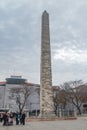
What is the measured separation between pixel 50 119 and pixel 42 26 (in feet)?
Answer: 41.9

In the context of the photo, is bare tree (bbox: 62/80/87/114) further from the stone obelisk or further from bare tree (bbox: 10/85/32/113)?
the stone obelisk

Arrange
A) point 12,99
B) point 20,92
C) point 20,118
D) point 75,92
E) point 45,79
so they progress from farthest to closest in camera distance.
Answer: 1. point 12,99
2. point 20,92
3. point 75,92
4. point 45,79
5. point 20,118

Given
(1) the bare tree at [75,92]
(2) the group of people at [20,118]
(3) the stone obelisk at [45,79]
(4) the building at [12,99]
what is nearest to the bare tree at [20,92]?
(4) the building at [12,99]

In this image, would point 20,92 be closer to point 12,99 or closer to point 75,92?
point 12,99

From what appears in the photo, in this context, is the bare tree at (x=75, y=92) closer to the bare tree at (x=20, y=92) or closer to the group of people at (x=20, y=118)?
the bare tree at (x=20, y=92)

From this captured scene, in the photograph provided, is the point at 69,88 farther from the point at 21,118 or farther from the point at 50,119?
the point at 21,118

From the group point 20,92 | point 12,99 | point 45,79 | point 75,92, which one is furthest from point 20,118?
point 12,99

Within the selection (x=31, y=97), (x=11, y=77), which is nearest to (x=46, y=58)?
(x=31, y=97)

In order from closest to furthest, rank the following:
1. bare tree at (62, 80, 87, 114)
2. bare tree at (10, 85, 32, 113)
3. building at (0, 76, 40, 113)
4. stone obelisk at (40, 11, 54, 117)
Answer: stone obelisk at (40, 11, 54, 117)
bare tree at (62, 80, 87, 114)
bare tree at (10, 85, 32, 113)
building at (0, 76, 40, 113)

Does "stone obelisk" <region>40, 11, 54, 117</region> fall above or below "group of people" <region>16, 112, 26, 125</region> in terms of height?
above

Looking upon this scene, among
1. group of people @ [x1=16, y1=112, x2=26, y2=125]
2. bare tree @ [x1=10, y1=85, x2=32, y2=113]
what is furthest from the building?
group of people @ [x1=16, y1=112, x2=26, y2=125]

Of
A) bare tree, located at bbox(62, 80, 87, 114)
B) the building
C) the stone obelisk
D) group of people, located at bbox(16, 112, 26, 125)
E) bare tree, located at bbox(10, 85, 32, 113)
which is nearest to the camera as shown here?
group of people, located at bbox(16, 112, 26, 125)

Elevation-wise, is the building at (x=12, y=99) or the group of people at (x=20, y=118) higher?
the building at (x=12, y=99)

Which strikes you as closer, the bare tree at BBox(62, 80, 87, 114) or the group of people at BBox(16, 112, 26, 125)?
the group of people at BBox(16, 112, 26, 125)
